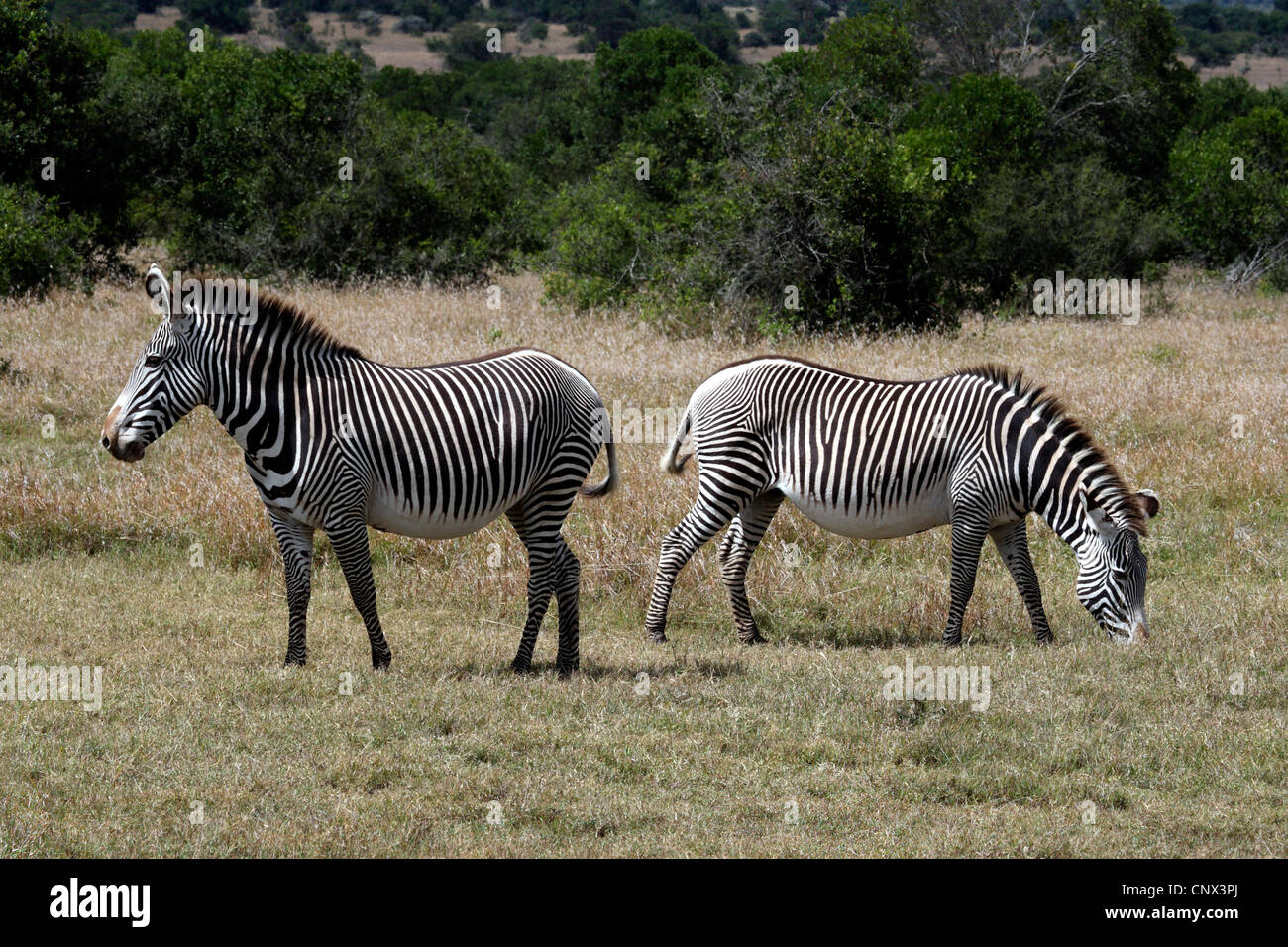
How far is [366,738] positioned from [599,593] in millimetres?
3673

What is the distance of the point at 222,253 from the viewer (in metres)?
25.8

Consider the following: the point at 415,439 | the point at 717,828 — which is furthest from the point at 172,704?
the point at 717,828

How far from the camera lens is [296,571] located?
829 cm

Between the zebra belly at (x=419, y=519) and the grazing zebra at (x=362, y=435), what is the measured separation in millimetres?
10

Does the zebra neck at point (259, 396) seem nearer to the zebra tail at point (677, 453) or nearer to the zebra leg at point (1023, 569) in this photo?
the zebra tail at point (677, 453)

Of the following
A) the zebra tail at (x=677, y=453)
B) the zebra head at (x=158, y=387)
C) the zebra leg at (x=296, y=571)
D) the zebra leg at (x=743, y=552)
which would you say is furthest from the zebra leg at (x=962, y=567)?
the zebra head at (x=158, y=387)

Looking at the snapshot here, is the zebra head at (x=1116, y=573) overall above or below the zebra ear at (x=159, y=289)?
below

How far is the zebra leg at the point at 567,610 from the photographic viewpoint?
8711 millimetres

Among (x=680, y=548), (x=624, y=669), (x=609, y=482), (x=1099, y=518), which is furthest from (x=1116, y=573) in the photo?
(x=609, y=482)

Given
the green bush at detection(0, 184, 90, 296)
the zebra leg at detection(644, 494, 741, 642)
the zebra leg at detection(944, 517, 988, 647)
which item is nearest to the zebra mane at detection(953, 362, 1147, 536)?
the zebra leg at detection(944, 517, 988, 647)

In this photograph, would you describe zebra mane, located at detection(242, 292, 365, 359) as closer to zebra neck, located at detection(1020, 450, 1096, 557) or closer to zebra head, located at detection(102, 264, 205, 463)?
zebra head, located at detection(102, 264, 205, 463)

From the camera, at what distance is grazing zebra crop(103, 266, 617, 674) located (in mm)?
8078

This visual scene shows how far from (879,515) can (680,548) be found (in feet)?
4.73

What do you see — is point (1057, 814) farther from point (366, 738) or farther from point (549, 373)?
point (549, 373)
